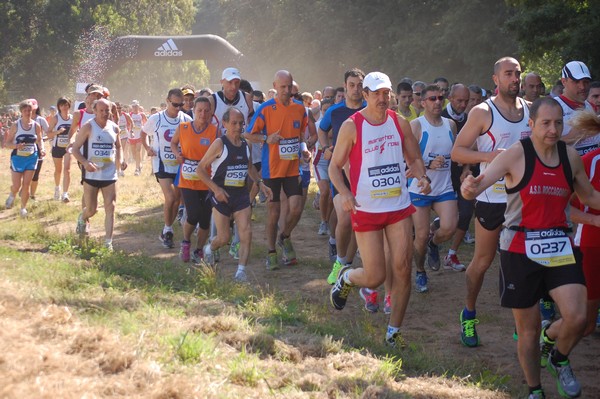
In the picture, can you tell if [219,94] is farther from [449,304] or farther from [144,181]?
[144,181]

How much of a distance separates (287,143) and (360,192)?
3710 millimetres

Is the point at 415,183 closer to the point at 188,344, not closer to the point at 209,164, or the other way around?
the point at 209,164

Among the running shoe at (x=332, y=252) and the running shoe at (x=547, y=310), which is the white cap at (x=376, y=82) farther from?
the running shoe at (x=332, y=252)

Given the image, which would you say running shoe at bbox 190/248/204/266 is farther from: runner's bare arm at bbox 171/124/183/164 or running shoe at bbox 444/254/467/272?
running shoe at bbox 444/254/467/272

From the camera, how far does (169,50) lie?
40.3m

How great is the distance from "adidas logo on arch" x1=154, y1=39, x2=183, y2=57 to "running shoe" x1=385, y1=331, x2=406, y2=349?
3489cm

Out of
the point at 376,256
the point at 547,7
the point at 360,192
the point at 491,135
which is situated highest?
the point at 547,7

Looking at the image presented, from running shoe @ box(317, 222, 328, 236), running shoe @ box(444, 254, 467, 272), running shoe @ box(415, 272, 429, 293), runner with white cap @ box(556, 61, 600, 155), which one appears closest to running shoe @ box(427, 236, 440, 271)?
running shoe @ box(444, 254, 467, 272)

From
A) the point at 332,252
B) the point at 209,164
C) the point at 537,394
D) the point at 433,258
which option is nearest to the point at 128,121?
the point at 332,252

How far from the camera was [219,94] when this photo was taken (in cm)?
1155

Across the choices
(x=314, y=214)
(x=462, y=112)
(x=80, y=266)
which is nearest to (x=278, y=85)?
→ (x=462, y=112)

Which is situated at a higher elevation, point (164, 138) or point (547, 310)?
point (164, 138)

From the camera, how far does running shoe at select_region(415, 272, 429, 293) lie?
30.4 ft

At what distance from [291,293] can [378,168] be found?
2733mm
